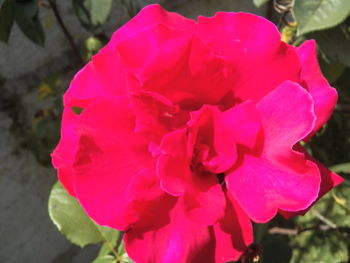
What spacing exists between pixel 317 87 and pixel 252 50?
0.09 meters

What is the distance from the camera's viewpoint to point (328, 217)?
1226mm

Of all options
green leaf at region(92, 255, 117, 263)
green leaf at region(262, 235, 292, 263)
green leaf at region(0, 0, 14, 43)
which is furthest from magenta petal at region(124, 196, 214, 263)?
green leaf at region(0, 0, 14, 43)

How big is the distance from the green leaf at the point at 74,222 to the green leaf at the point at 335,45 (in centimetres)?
50

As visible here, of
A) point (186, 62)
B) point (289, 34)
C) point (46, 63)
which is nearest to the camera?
point (186, 62)

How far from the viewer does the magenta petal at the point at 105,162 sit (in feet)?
1.34

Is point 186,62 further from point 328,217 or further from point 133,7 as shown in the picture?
point 328,217

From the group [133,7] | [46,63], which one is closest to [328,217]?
[133,7]

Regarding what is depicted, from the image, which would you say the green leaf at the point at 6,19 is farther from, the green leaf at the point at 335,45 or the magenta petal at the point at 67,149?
the green leaf at the point at 335,45

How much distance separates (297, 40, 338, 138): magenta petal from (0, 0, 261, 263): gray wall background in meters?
0.82

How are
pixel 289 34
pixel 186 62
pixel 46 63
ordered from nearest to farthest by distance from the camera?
pixel 186 62 < pixel 289 34 < pixel 46 63

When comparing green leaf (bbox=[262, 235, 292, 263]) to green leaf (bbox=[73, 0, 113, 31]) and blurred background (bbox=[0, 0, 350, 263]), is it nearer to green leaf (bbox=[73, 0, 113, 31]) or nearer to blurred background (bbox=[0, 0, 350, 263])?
blurred background (bbox=[0, 0, 350, 263])

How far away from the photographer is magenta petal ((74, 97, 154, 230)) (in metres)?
0.41

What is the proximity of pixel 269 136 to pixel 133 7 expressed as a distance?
0.85 meters

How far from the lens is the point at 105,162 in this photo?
1.36 ft
